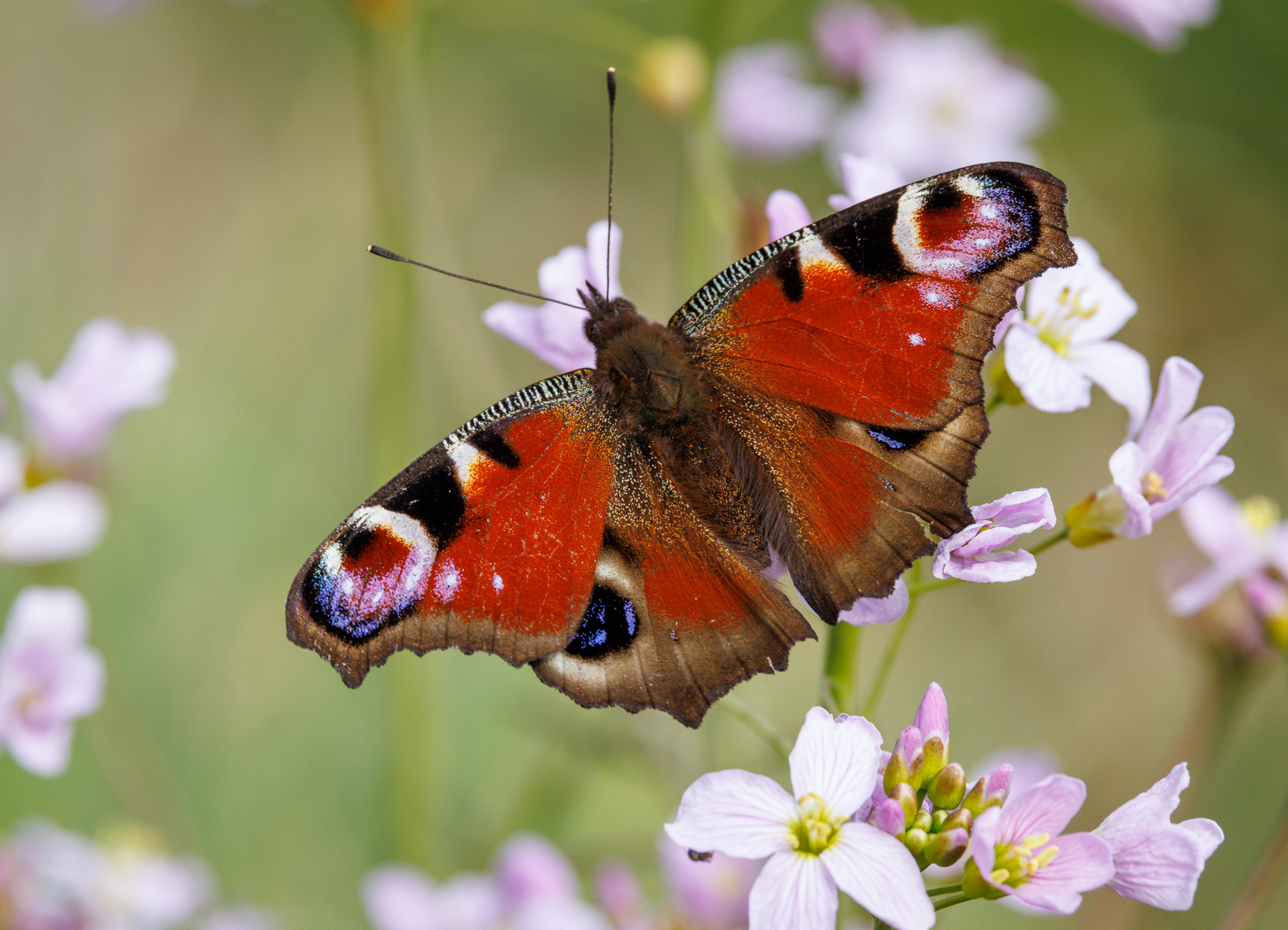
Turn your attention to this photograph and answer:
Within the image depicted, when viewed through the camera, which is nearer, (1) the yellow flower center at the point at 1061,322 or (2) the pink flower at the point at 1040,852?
(2) the pink flower at the point at 1040,852

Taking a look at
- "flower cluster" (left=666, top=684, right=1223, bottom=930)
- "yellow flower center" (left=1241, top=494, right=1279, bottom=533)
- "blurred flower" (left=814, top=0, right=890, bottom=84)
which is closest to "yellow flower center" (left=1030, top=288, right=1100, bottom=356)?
"flower cluster" (left=666, top=684, right=1223, bottom=930)

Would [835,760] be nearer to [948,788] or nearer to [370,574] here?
[948,788]

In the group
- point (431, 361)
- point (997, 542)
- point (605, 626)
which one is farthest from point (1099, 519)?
point (431, 361)

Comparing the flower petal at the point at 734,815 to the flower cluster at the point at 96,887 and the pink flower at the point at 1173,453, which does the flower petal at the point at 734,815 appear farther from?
the flower cluster at the point at 96,887

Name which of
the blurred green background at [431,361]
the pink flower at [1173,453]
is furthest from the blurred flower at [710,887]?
the pink flower at [1173,453]

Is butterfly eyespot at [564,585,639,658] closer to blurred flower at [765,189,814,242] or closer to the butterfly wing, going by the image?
the butterfly wing

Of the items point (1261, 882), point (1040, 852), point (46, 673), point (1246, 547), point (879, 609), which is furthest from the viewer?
point (1246, 547)

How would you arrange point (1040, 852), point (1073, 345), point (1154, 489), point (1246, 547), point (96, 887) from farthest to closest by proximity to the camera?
point (96, 887), point (1246, 547), point (1073, 345), point (1154, 489), point (1040, 852)

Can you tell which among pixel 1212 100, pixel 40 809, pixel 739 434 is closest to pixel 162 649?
pixel 40 809
